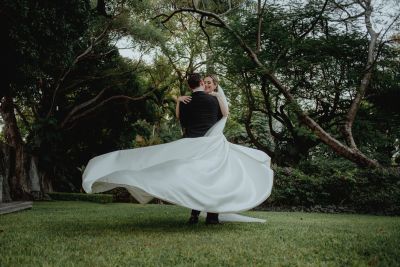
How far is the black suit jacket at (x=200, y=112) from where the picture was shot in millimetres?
6542

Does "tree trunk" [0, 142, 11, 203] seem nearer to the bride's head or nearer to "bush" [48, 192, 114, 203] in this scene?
"bush" [48, 192, 114, 203]

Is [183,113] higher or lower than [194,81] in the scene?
lower

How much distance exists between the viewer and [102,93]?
21.3m

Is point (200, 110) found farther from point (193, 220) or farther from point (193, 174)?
point (193, 220)

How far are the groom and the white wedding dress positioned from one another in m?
0.15

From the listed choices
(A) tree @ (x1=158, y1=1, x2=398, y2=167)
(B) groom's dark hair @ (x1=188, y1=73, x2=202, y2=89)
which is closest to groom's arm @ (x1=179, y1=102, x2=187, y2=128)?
(B) groom's dark hair @ (x1=188, y1=73, x2=202, y2=89)

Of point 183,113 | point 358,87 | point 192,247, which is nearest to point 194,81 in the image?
point 183,113

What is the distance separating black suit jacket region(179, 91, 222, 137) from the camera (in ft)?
21.5

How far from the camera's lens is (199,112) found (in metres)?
6.57

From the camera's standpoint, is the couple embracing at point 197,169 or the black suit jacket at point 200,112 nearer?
the couple embracing at point 197,169

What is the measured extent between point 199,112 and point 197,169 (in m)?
1.15

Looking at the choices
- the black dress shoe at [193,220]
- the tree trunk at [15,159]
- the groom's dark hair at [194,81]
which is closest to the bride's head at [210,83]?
the groom's dark hair at [194,81]

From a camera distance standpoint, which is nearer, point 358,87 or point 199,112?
point 199,112

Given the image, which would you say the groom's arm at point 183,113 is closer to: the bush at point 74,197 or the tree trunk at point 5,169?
the tree trunk at point 5,169
